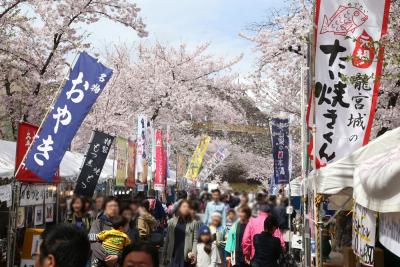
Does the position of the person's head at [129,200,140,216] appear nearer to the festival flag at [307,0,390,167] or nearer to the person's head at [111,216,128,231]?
the person's head at [111,216,128,231]

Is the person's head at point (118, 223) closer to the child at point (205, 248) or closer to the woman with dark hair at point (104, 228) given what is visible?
the woman with dark hair at point (104, 228)

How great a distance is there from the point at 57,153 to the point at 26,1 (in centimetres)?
760

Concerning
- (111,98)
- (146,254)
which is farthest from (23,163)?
(111,98)

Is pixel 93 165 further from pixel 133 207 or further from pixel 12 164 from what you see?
pixel 133 207

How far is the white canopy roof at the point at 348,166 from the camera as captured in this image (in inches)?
240

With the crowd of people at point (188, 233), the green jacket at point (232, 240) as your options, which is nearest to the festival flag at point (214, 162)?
the crowd of people at point (188, 233)

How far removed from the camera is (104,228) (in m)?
6.45

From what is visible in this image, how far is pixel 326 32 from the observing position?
21.9 ft

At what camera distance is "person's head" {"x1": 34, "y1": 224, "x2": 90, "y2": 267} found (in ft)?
7.98

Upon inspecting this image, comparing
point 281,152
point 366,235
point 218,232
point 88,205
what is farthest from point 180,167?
point 366,235

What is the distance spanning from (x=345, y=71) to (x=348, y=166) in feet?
4.31

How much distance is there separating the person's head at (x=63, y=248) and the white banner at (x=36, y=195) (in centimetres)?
625

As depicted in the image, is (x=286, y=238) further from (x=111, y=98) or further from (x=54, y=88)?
(x=111, y=98)

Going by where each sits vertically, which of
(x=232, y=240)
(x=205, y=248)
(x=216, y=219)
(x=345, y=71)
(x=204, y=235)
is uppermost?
(x=345, y=71)
